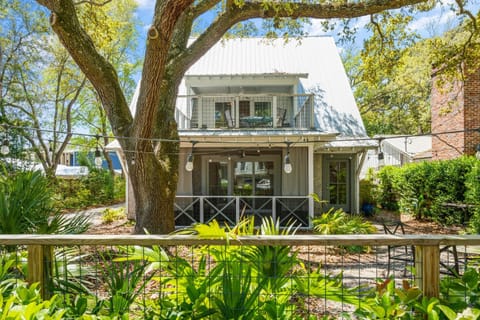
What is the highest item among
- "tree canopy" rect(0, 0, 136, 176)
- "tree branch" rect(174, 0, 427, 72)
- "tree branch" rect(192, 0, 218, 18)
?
"tree canopy" rect(0, 0, 136, 176)

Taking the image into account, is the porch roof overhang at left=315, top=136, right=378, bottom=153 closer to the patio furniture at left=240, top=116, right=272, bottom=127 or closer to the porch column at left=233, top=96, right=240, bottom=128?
the patio furniture at left=240, top=116, right=272, bottom=127

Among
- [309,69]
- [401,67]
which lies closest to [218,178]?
[309,69]

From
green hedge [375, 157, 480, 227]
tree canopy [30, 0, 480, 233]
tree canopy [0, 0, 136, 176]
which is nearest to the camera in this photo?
tree canopy [30, 0, 480, 233]

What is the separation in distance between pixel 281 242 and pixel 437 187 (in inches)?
405

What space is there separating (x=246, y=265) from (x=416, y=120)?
1121 inches

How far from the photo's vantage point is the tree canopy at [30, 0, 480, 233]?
4.68 meters

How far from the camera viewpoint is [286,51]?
13898 mm

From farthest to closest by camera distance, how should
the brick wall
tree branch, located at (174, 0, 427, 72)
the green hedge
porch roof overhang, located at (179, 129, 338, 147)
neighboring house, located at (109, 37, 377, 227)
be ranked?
the brick wall < neighboring house, located at (109, 37, 377, 227) < porch roof overhang, located at (179, 129, 338, 147) < the green hedge < tree branch, located at (174, 0, 427, 72)

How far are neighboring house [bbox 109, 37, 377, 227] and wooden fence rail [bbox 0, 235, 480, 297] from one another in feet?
24.6

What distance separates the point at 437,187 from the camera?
34.2 ft

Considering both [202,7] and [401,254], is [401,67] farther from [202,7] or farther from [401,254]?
[202,7]

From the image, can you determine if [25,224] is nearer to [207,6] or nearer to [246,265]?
[246,265]

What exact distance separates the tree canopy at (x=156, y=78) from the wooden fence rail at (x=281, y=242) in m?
2.85

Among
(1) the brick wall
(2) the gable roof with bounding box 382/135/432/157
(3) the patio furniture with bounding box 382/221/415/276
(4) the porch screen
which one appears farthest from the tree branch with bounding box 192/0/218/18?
(2) the gable roof with bounding box 382/135/432/157
